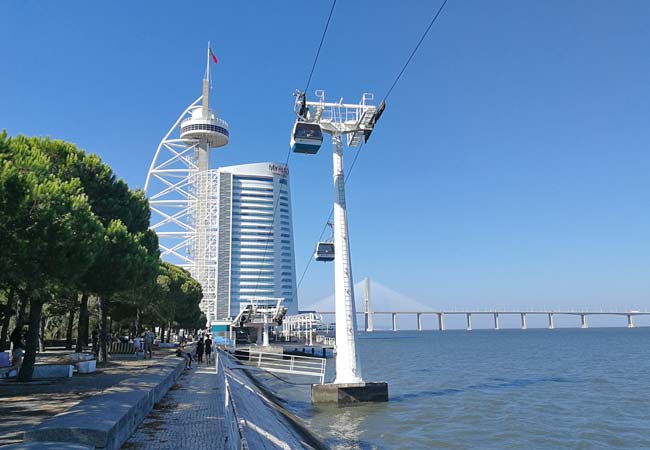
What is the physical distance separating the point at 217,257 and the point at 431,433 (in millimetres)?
150226

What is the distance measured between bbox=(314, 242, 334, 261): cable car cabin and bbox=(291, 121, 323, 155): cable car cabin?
651 cm

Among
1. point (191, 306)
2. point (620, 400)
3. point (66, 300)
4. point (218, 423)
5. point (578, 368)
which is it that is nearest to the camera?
point (218, 423)

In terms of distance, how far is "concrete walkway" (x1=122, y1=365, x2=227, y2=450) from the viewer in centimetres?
971

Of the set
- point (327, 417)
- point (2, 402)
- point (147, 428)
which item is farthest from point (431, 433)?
point (2, 402)

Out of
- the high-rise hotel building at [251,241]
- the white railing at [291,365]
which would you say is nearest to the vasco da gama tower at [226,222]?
the high-rise hotel building at [251,241]

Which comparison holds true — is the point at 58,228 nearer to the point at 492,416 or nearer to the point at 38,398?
the point at 38,398

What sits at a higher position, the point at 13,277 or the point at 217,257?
the point at 217,257

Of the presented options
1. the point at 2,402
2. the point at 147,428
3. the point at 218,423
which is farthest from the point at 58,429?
the point at 2,402

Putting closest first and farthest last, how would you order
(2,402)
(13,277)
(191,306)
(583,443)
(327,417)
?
1. (2,402)
2. (13,277)
3. (583,443)
4. (327,417)
5. (191,306)

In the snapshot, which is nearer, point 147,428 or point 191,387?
point 147,428

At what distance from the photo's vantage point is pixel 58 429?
7.37 meters

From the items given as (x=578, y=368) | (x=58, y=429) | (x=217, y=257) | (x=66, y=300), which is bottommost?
(x=578, y=368)

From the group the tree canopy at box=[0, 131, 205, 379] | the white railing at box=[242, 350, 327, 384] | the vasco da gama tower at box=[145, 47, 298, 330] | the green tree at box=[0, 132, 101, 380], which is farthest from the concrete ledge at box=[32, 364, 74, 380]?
the vasco da gama tower at box=[145, 47, 298, 330]

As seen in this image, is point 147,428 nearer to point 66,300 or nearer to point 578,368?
point 66,300
